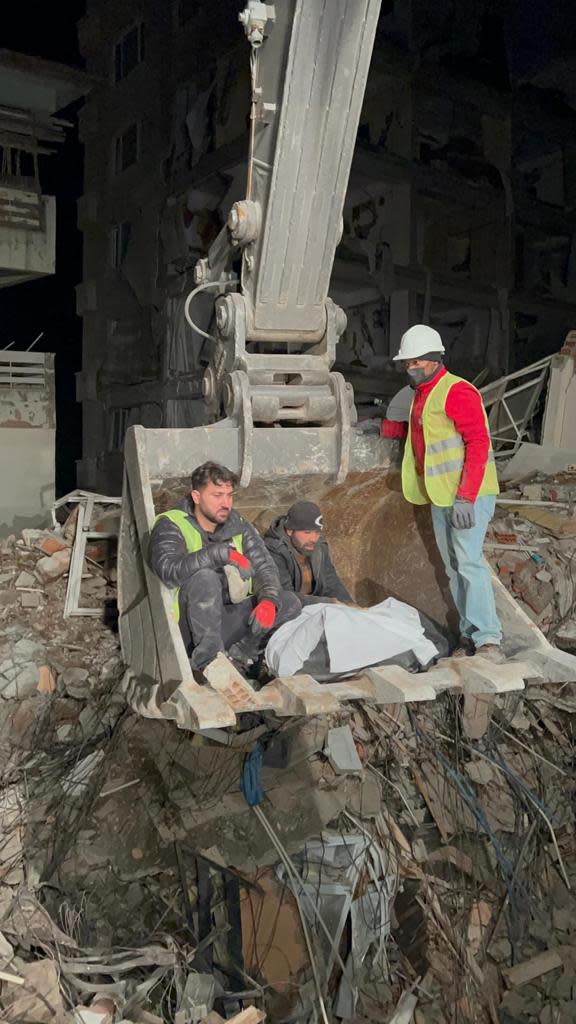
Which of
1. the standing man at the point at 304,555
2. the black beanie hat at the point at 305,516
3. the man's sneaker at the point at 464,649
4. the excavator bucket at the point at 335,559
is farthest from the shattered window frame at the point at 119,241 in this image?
the man's sneaker at the point at 464,649

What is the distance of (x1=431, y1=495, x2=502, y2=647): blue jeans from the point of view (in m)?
5.40

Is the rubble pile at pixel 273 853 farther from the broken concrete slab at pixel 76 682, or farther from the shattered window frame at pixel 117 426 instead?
the shattered window frame at pixel 117 426

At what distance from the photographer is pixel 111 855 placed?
21.8 ft

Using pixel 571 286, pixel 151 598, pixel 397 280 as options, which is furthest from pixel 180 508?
pixel 571 286

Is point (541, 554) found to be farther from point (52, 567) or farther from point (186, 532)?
point (186, 532)

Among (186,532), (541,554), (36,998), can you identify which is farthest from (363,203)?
(36,998)

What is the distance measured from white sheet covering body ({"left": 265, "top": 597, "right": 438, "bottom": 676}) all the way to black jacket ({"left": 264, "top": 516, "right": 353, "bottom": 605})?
0.73m

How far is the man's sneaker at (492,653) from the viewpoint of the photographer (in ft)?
17.0

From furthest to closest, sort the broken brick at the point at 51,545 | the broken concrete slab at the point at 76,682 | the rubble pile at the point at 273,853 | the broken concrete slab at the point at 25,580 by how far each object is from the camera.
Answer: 1. the broken brick at the point at 51,545
2. the broken concrete slab at the point at 25,580
3. the broken concrete slab at the point at 76,682
4. the rubble pile at the point at 273,853

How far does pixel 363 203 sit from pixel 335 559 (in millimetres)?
8747

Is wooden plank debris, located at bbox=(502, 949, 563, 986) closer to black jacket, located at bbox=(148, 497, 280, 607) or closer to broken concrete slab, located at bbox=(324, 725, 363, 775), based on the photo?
broken concrete slab, located at bbox=(324, 725, 363, 775)

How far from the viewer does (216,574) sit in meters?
5.29

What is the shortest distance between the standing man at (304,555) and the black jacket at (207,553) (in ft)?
1.31

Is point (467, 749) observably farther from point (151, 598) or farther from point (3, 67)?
point (3, 67)
